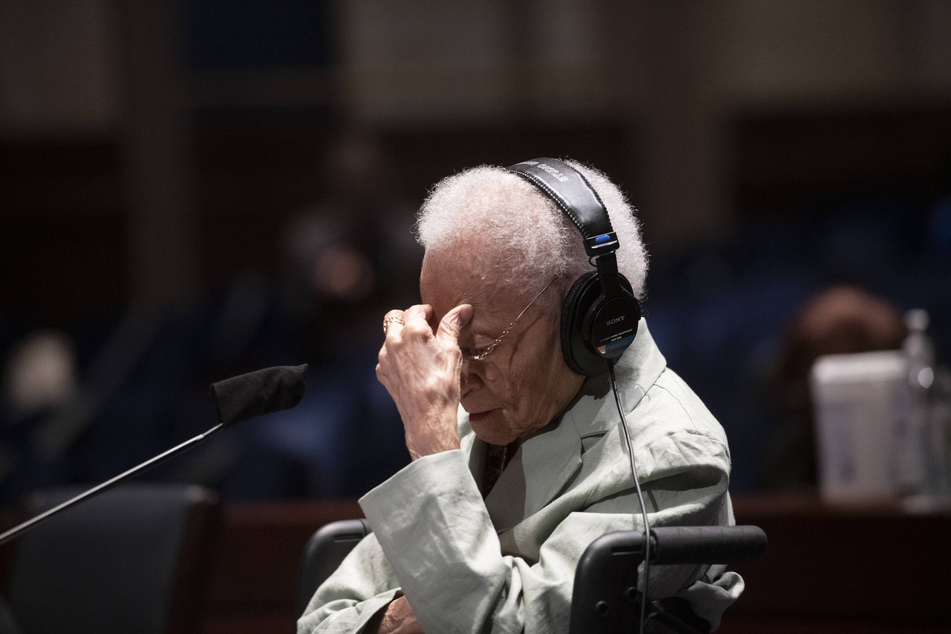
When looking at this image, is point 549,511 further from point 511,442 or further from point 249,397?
point 249,397

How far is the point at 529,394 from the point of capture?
3.87 feet

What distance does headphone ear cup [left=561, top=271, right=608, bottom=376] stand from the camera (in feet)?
3.69

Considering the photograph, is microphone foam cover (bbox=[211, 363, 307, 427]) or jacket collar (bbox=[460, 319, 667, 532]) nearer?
microphone foam cover (bbox=[211, 363, 307, 427])

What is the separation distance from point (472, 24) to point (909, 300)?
362 cm

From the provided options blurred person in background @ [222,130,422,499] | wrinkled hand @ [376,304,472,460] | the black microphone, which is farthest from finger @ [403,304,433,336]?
blurred person in background @ [222,130,422,499]

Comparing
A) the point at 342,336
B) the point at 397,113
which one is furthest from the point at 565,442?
the point at 397,113

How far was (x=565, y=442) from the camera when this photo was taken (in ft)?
3.82

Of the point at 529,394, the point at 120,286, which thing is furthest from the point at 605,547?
the point at 120,286

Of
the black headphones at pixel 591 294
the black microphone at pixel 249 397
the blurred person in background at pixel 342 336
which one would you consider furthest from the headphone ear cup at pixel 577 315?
the blurred person in background at pixel 342 336

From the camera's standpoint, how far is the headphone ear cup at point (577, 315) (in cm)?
113

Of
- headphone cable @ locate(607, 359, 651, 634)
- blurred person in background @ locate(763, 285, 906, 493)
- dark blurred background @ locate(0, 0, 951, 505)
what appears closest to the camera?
headphone cable @ locate(607, 359, 651, 634)

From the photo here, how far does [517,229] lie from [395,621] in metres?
0.47

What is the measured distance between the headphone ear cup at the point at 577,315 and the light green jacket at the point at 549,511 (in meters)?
0.07

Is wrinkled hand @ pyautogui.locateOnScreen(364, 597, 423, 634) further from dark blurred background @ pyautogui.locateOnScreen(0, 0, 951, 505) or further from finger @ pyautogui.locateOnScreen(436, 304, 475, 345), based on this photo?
dark blurred background @ pyautogui.locateOnScreen(0, 0, 951, 505)
